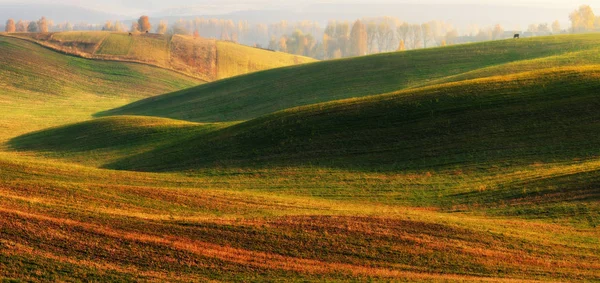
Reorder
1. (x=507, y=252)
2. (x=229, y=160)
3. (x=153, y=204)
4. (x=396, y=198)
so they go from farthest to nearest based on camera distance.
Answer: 1. (x=229, y=160)
2. (x=396, y=198)
3. (x=153, y=204)
4. (x=507, y=252)

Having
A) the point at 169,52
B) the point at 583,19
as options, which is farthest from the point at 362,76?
the point at 583,19

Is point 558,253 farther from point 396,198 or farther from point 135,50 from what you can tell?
point 135,50

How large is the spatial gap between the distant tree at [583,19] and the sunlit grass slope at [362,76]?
373ft

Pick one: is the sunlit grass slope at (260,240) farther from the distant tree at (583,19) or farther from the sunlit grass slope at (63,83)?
the distant tree at (583,19)

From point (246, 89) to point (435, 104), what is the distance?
43964mm

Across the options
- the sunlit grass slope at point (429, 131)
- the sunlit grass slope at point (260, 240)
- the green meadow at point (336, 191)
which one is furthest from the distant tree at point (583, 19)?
the sunlit grass slope at point (260, 240)

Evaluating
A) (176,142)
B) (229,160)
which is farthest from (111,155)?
(229,160)

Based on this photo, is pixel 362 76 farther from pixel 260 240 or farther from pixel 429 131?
pixel 260 240

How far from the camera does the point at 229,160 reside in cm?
3609

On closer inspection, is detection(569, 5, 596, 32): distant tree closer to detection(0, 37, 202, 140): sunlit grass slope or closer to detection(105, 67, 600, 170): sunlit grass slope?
detection(0, 37, 202, 140): sunlit grass slope

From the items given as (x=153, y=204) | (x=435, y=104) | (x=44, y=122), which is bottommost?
(x=44, y=122)

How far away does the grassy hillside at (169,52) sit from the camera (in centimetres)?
12306

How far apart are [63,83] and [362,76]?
208 feet

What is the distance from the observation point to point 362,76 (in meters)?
68.6
